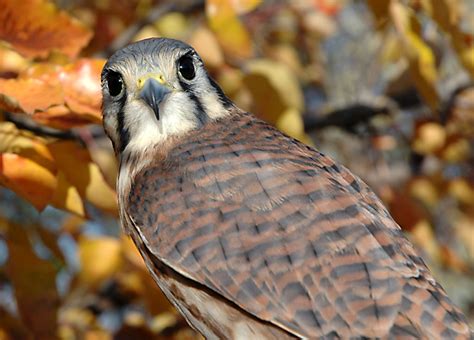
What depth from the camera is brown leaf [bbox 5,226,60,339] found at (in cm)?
263

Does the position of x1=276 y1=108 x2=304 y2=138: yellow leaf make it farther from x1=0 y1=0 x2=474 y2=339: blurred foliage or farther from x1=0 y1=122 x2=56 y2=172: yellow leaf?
x1=0 y1=122 x2=56 y2=172: yellow leaf

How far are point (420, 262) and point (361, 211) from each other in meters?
0.19

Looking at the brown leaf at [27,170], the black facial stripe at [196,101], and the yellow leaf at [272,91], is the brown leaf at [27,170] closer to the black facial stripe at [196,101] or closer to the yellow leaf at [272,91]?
the black facial stripe at [196,101]

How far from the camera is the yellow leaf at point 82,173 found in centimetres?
243

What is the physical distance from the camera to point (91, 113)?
2236 mm

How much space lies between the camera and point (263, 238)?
2.27 meters

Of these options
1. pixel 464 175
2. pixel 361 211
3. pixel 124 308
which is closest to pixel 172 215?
pixel 361 211

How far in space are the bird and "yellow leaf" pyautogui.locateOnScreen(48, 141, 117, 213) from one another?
0.10 metres

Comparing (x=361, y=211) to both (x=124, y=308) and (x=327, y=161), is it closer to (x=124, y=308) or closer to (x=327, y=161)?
(x=327, y=161)

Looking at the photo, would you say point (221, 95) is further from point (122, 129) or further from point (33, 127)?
point (33, 127)

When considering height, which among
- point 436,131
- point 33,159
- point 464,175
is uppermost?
point 33,159

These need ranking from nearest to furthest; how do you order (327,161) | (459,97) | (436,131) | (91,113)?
(91,113) < (327,161) < (459,97) < (436,131)

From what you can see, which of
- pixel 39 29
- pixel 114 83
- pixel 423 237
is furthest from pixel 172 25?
pixel 423 237

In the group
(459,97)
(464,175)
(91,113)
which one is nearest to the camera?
(91,113)
